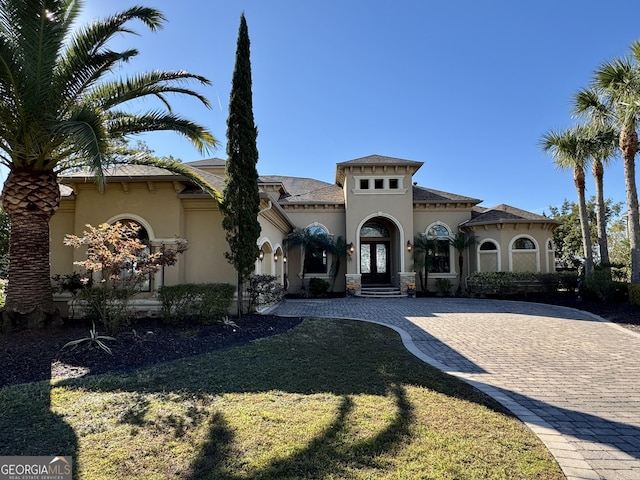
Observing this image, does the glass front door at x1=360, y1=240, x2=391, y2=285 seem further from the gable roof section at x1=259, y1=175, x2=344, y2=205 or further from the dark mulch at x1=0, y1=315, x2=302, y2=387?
the dark mulch at x1=0, y1=315, x2=302, y2=387

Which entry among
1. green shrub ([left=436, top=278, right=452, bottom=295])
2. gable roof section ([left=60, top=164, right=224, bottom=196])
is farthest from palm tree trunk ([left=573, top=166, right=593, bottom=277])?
gable roof section ([left=60, top=164, right=224, bottom=196])

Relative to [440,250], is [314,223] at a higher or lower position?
higher

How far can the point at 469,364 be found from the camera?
623 cm

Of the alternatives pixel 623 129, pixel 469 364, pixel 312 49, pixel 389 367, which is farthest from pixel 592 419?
pixel 623 129

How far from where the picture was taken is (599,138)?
52.1ft

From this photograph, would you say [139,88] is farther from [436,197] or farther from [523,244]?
[523,244]

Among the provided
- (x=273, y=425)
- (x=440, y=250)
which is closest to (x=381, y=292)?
(x=440, y=250)

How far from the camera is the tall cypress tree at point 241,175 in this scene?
10203 mm

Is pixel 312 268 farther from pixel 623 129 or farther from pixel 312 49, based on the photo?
pixel 623 129

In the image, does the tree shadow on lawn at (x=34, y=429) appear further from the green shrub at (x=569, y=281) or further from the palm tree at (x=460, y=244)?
the green shrub at (x=569, y=281)

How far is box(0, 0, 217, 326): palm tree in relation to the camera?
22.4 ft

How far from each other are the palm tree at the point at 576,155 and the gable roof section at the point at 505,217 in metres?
2.10

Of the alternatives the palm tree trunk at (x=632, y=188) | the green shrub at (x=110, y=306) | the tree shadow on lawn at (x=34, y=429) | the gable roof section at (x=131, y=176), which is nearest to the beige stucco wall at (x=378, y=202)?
the palm tree trunk at (x=632, y=188)

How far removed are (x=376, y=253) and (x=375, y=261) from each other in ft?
1.74
